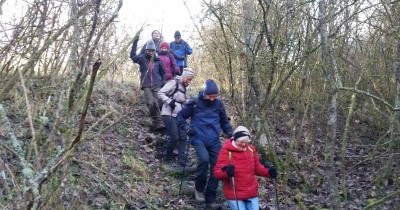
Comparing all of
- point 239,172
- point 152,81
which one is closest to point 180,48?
point 152,81

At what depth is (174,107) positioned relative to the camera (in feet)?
28.3

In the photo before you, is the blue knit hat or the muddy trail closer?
the muddy trail

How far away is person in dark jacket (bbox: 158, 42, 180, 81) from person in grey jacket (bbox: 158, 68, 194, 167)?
5.88 ft

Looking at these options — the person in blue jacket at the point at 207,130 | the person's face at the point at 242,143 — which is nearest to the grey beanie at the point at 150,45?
the person in blue jacket at the point at 207,130

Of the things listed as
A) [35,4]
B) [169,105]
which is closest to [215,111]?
[169,105]

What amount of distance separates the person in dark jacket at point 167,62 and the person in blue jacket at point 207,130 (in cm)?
300

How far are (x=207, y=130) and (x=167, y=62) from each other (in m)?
3.48

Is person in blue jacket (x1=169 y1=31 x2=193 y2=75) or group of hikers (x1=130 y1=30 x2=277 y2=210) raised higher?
person in blue jacket (x1=169 y1=31 x2=193 y2=75)

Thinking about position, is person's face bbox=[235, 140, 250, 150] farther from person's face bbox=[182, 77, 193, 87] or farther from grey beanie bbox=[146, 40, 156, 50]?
grey beanie bbox=[146, 40, 156, 50]

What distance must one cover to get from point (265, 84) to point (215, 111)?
2.35 meters

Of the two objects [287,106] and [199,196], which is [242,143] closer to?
[199,196]

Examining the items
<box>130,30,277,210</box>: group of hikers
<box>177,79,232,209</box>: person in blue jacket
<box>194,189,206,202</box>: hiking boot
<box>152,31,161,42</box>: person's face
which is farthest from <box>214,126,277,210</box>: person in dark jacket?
<box>152,31,161,42</box>: person's face

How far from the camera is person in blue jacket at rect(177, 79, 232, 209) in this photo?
24.2ft

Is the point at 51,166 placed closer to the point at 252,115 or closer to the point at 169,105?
the point at 169,105
